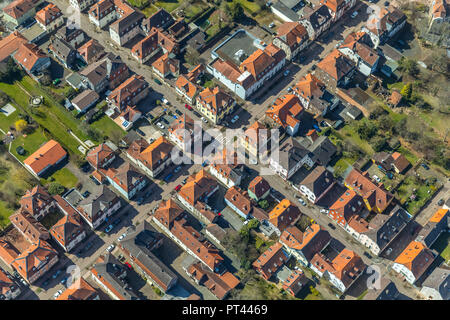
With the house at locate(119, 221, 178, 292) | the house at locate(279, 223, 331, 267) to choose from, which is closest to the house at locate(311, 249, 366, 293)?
the house at locate(279, 223, 331, 267)

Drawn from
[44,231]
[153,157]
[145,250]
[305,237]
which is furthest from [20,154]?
[305,237]

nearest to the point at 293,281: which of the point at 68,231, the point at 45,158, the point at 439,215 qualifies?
the point at 439,215

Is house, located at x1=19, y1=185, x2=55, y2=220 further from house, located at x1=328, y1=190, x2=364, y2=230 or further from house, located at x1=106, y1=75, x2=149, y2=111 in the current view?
house, located at x1=328, y1=190, x2=364, y2=230

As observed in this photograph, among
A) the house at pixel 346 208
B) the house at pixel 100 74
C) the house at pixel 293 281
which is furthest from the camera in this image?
the house at pixel 100 74

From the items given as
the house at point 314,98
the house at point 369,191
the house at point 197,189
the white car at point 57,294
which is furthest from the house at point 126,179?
the house at point 369,191

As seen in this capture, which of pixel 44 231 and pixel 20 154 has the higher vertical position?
pixel 20 154

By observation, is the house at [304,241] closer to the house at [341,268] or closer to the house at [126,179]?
the house at [341,268]
